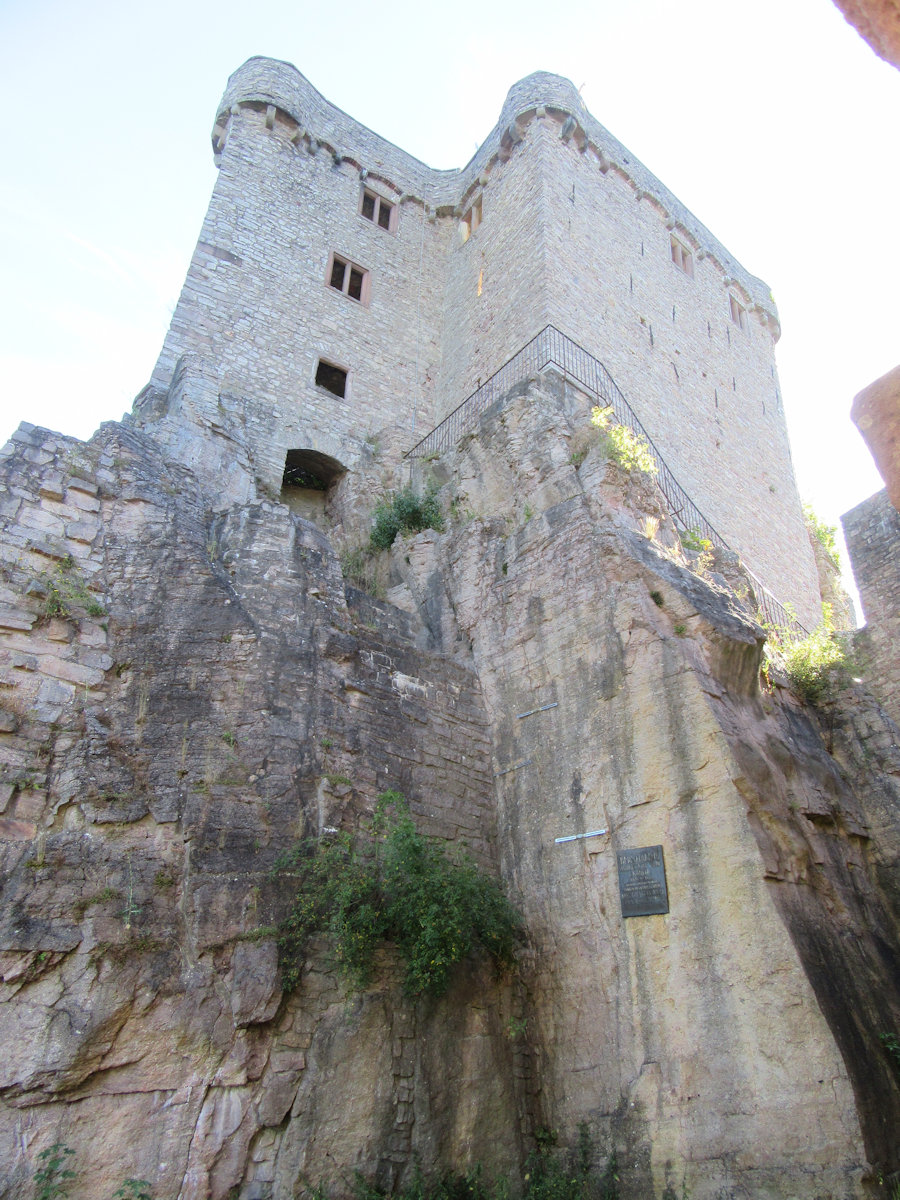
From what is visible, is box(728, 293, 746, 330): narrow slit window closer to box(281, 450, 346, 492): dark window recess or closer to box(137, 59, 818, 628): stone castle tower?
box(137, 59, 818, 628): stone castle tower

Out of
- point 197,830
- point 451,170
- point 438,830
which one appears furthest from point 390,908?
point 451,170

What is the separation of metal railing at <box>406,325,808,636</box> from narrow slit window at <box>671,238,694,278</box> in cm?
656

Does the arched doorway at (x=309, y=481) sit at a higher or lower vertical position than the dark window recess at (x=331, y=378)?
lower

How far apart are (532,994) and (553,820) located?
1575 millimetres

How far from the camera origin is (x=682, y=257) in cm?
1941

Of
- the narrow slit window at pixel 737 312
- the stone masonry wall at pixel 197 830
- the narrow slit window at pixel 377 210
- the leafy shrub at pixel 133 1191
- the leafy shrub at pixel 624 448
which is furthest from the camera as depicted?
the narrow slit window at pixel 737 312

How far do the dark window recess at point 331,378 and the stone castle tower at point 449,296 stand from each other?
0.13 ft

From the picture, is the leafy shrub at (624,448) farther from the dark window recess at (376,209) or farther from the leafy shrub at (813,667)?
the dark window recess at (376,209)

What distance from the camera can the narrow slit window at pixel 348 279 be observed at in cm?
1684

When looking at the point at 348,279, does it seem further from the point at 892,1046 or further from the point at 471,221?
the point at 892,1046

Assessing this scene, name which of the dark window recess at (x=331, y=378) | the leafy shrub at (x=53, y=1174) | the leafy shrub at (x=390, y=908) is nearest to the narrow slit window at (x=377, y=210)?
the dark window recess at (x=331, y=378)

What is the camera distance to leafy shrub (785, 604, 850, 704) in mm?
9617

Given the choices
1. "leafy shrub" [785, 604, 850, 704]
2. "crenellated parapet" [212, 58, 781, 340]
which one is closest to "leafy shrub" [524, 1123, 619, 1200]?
"leafy shrub" [785, 604, 850, 704]

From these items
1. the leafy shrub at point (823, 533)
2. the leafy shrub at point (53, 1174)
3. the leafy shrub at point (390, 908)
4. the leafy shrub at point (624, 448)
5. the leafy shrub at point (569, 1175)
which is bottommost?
the leafy shrub at point (569, 1175)
